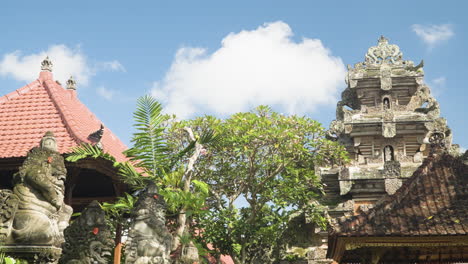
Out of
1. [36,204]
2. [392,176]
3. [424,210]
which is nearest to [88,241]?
[36,204]

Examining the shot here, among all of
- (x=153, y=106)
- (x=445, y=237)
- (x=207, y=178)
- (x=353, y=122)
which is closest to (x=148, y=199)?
(x=153, y=106)

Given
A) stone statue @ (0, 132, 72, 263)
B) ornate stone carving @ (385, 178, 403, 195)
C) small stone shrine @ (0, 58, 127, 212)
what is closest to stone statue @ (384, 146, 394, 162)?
ornate stone carving @ (385, 178, 403, 195)

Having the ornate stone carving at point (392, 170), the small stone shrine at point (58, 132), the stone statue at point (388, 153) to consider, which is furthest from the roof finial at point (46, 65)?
the stone statue at point (388, 153)

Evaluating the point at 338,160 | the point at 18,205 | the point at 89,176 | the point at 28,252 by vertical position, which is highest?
the point at 338,160

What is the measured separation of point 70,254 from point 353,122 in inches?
702

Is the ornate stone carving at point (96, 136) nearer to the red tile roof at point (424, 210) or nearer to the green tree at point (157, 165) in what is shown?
the green tree at point (157, 165)

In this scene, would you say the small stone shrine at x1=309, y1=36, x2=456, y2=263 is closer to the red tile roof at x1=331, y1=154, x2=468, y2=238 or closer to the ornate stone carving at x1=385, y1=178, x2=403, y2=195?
the ornate stone carving at x1=385, y1=178, x2=403, y2=195

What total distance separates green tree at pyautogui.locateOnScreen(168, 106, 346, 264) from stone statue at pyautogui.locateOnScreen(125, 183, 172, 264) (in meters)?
11.6

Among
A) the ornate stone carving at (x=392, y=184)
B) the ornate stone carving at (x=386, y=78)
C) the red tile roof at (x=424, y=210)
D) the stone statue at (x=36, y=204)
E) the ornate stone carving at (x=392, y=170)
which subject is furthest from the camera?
the ornate stone carving at (x=386, y=78)

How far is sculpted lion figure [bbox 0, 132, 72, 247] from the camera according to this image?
6.95 meters

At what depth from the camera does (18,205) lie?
716 cm

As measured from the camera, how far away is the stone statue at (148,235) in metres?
7.79

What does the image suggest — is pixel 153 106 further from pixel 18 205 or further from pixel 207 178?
pixel 207 178

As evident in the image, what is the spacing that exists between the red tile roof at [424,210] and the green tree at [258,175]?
8039mm
